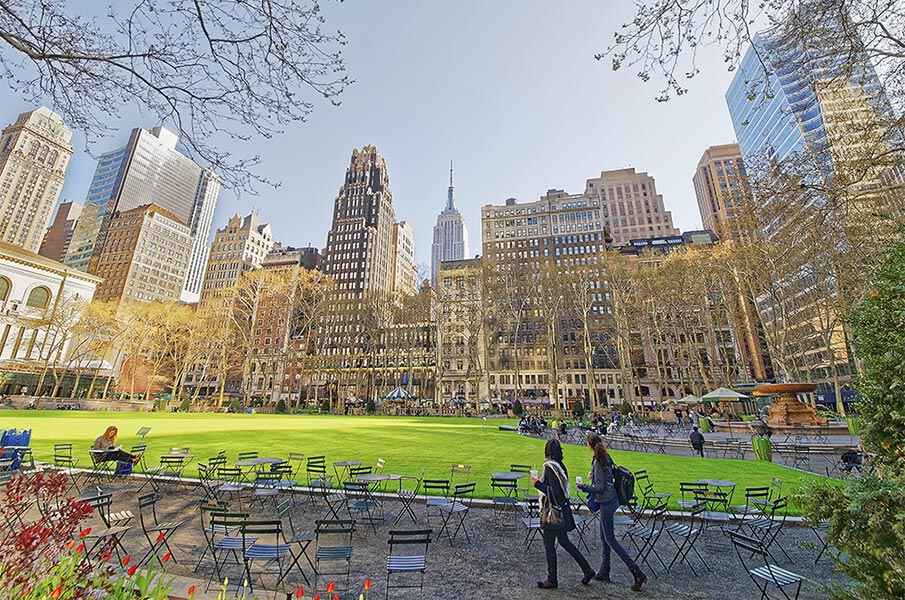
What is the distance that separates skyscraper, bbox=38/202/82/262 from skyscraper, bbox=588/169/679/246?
177 m

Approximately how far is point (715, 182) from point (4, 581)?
14658 cm

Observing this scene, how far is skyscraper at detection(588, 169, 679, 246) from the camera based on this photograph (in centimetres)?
11931

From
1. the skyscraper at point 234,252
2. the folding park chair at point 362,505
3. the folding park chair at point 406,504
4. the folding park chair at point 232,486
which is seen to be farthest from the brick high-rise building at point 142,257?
the folding park chair at point 406,504

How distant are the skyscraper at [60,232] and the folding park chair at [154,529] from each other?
18187 cm

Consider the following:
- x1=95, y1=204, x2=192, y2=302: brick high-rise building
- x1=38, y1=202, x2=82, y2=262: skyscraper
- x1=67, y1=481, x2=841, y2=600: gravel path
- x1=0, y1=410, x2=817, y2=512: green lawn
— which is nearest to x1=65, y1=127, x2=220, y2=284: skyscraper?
x1=38, y1=202, x2=82, y2=262: skyscraper

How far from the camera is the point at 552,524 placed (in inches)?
216

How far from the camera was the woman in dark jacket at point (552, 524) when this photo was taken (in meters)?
5.47

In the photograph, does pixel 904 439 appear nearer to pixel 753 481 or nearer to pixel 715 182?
pixel 753 481

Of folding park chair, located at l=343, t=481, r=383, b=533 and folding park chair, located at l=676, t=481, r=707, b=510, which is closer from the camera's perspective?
folding park chair, located at l=343, t=481, r=383, b=533

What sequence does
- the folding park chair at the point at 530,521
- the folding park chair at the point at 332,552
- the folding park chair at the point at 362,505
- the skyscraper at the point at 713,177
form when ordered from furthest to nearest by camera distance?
the skyscraper at the point at 713,177, the folding park chair at the point at 362,505, the folding park chair at the point at 530,521, the folding park chair at the point at 332,552

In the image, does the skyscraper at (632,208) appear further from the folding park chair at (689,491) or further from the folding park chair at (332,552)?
the folding park chair at (332,552)

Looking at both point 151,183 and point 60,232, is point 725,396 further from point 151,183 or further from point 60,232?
point 151,183

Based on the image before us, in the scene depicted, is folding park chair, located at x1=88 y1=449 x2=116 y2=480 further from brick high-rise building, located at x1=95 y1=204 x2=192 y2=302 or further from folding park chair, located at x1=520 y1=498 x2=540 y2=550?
brick high-rise building, located at x1=95 y1=204 x2=192 y2=302

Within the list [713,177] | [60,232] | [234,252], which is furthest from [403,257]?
[60,232]
